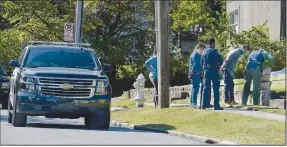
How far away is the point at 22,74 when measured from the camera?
16.8 m

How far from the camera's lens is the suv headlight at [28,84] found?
16500 millimetres

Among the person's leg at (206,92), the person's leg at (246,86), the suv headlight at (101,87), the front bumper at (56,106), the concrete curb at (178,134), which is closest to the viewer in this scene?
the concrete curb at (178,134)

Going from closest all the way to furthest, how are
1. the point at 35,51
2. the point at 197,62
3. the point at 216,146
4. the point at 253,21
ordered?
the point at 216,146, the point at 35,51, the point at 197,62, the point at 253,21

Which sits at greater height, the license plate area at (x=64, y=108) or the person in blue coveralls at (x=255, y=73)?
the person in blue coveralls at (x=255, y=73)

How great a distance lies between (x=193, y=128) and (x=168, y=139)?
→ 5.59 ft

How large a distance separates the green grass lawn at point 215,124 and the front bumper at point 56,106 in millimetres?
1661

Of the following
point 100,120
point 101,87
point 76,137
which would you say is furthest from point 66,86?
point 76,137

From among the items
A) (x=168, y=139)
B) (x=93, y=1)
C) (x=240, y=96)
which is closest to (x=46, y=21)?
(x=93, y=1)

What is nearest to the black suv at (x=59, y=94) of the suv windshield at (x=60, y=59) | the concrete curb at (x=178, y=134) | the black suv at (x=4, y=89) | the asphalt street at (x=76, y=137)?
the suv windshield at (x=60, y=59)

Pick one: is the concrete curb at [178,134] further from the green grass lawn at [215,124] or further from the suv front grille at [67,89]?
the suv front grille at [67,89]

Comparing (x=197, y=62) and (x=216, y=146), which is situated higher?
(x=197, y=62)

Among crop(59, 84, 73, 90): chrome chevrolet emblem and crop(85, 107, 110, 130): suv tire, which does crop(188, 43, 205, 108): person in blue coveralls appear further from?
crop(59, 84, 73, 90): chrome chevrolet emblem

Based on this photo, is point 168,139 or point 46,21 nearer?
point 168,139

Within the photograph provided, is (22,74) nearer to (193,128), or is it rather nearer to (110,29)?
Result: (193,128)
